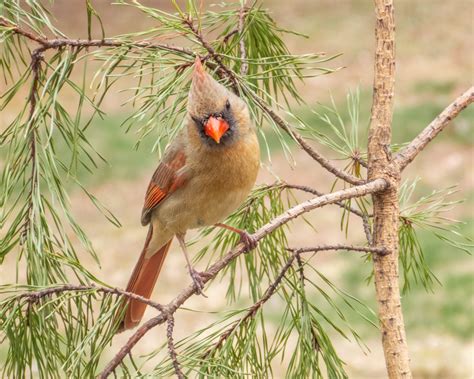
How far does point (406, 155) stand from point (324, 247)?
0.65 feet

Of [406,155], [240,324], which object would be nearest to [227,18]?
[406,155]

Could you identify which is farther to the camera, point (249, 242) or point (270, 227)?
point (249, 242)

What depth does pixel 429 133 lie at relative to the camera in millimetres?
1307

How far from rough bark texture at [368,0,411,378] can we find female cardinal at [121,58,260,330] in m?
0.21

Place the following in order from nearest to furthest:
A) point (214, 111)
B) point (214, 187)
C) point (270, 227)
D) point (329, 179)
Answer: point (270, 227), point (214, 111), point (214, 187), point (329, 179)

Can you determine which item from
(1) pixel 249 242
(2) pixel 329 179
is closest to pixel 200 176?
(1) pixel 249 242

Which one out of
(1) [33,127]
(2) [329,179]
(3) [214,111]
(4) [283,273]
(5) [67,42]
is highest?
(2) [329,179]

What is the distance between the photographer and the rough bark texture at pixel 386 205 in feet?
4.04

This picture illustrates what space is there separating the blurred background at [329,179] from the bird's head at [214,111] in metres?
0.14

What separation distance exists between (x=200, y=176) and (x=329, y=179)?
4.28 meters

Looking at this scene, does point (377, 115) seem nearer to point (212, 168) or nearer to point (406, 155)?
point (406, 155)

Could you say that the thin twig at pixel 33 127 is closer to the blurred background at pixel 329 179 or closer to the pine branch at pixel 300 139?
the pine branch at pixel 300 139

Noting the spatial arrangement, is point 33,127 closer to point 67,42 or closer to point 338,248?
point 67,42

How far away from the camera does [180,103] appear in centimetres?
145
